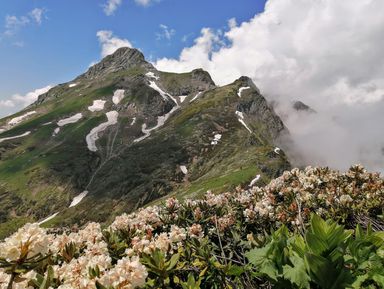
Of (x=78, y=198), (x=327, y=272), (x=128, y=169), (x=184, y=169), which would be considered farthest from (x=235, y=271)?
(x=78, y=198)

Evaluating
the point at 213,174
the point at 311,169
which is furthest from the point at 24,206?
the point at 311,169

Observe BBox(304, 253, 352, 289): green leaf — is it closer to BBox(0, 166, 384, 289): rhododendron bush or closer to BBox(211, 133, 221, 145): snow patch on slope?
BBox(0, 166, 384, 289): rhododendron bush

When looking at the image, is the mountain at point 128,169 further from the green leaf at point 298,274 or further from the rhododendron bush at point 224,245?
the green leaf at point 298,274

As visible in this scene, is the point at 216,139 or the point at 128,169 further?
the point at 216,139

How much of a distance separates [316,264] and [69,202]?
165166mm

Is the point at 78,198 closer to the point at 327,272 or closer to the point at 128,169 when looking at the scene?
the point at 128,169

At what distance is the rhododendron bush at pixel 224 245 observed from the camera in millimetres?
3553

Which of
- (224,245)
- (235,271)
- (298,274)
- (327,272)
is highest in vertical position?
(327,272)

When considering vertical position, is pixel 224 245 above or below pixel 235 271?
above

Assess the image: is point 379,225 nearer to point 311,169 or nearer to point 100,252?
point 311,169

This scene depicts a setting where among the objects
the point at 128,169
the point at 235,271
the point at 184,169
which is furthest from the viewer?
the point at 128,169

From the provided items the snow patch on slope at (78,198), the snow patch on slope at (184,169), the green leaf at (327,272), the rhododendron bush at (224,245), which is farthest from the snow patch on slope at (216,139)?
the green leaf at (327,272)

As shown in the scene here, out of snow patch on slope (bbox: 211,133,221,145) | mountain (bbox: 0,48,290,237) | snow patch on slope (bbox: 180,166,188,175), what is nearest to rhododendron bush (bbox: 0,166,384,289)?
mountain (bbox: 0,48,290,237)

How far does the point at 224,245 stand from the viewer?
7.71 meters
